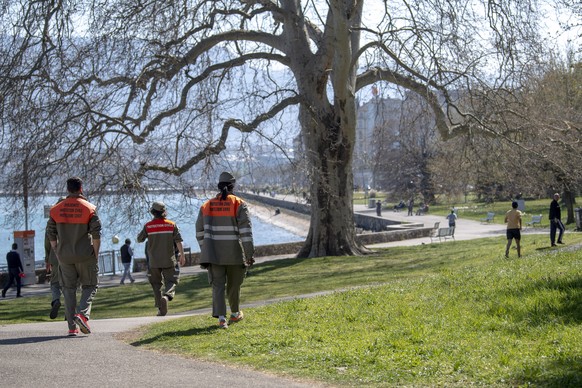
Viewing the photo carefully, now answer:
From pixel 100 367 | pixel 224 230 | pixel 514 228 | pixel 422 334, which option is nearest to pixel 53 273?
pixel 224 230

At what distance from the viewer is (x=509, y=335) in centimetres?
848

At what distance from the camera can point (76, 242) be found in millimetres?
10750

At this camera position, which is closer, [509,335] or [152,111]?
[509,335]

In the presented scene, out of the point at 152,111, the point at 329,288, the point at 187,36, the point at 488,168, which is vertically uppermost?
the point at 187,36

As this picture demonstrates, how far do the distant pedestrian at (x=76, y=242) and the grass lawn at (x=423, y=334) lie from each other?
928 millimetres

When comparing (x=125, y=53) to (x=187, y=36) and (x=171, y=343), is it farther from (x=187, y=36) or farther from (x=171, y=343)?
(x=171, y=343)

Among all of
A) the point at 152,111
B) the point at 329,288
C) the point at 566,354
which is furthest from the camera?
the point at 152,111

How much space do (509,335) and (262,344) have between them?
2620 mm

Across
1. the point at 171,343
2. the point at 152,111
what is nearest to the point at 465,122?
the point at 152,111

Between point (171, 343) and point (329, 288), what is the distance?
9.84 metres

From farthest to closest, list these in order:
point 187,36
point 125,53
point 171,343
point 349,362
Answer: point 187,36, point 125,53, point 171,343, point 349,362

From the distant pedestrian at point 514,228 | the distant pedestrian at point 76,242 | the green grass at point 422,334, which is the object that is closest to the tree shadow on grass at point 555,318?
the green grass at point 422,334

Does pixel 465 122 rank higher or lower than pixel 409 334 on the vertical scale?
higher

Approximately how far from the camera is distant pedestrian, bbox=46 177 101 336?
10758 millimetres
